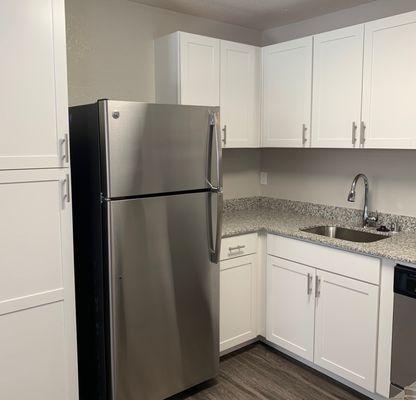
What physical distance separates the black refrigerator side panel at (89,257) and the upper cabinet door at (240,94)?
3.74 feet

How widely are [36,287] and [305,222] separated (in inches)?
74.5

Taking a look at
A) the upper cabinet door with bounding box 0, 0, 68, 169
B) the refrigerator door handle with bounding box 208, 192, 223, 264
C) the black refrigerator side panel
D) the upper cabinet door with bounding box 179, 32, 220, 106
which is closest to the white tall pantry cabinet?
the upper cabinet door with bounding box 0, 0, 68, 169

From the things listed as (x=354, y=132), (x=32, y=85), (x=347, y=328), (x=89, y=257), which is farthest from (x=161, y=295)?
(x=354, y=132)

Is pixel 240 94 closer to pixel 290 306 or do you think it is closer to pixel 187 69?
pixel 187 69

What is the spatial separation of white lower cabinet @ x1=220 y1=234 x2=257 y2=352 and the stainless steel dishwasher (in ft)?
3.23

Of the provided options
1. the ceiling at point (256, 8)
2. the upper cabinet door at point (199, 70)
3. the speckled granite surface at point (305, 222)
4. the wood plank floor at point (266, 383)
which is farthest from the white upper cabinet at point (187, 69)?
the wood plank floor at point (266, 383)

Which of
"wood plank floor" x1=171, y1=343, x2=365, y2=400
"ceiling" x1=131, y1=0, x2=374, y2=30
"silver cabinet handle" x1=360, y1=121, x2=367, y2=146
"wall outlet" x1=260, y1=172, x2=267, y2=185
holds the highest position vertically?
"ceiling" x1=131, y1=0, x2=374, y2=30

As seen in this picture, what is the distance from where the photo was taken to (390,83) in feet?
8.14

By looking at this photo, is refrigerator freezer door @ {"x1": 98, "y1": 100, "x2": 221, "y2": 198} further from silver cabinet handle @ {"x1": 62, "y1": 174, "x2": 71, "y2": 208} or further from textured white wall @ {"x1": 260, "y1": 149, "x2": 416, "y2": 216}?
textured white wall @ {"x1": 260, "y1": 149, "x2": 416, "y2": 216}

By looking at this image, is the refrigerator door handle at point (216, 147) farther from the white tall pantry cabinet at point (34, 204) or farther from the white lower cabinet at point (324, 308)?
the white tall pantry cabinet at point (34, 204)

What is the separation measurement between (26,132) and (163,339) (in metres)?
1.28

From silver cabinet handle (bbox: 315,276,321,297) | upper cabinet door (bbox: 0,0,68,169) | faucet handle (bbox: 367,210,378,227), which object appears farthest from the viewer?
faucet handle (bbox: 367,210,378,227)

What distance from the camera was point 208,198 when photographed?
2.45 meters

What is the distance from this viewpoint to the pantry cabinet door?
1.86 m
